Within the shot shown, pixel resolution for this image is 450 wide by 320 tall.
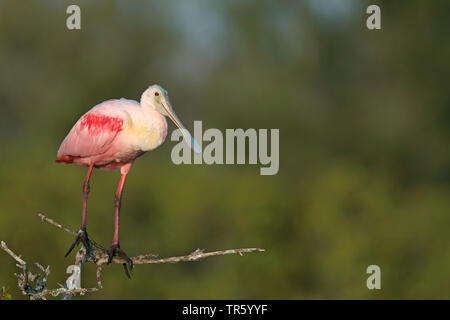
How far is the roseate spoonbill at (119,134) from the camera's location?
7996mm

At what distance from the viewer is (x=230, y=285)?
86.7ft

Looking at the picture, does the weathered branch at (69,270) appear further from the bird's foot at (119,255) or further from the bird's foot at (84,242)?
the bird's foot at (119,255)

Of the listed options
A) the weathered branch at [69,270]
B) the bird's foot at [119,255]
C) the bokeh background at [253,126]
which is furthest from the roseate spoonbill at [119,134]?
the bokeh background at [253,126]

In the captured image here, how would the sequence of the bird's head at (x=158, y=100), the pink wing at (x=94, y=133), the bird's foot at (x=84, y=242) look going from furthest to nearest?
the pink wing at (x=94, y=133) → the bird's head at (x=158, y=100) → the bird's foot at (x=84, y=242)

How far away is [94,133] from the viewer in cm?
825

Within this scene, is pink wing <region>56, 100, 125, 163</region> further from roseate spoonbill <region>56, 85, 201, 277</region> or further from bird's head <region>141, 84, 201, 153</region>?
bird's head <region>141, 84, 201, 153</region>

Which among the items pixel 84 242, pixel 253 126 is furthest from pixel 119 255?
pixel 253 126

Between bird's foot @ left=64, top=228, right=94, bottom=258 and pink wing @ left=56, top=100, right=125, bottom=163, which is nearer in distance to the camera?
bird's foot @ left=64, top=228, right=94, bottom=258

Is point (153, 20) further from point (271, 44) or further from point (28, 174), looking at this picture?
point (28, 174)

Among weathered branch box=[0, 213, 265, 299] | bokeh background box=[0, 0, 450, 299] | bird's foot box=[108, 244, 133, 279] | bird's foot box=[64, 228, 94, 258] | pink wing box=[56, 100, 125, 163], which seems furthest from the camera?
bokeh background box=[0, 0, 450, 299]

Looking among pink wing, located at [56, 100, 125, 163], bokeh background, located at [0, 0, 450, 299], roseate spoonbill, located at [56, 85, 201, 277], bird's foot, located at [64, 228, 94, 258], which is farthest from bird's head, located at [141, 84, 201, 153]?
bokeh background, located at [0, 0, 450, 299]

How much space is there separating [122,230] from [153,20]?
1443 centimetres

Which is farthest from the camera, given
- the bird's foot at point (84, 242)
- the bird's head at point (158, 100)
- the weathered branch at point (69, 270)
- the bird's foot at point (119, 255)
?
the bird's head at point (158, 100)

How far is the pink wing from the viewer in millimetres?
8188
